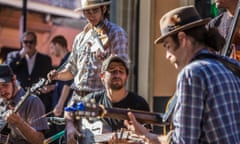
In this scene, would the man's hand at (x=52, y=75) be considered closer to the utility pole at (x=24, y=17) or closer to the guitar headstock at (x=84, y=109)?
the guitar headstock at (x=84, y=109)

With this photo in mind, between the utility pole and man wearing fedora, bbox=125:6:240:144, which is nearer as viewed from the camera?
man wearing fedora, bbox=125:6:240:144

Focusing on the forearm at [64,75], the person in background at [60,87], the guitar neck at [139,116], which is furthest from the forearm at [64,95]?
the guitar neck at [139,116]

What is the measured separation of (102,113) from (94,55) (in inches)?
71.4

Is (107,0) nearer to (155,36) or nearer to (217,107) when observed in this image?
(155,36)

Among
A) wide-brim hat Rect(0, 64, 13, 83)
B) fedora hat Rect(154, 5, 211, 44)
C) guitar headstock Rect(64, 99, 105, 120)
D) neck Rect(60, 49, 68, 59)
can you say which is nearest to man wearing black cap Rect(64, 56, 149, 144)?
wide-brim hat Rect(0, 64, 13, 83)

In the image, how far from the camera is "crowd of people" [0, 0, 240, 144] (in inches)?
128

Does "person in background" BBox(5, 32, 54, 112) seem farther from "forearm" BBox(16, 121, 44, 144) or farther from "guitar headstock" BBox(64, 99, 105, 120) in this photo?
"guitar headstock" BBox(64, 99, 105, 120)

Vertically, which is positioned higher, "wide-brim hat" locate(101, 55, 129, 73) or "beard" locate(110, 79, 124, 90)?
"wide-brim hat" locate(101, 55, 129, 73)

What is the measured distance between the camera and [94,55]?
5828mm

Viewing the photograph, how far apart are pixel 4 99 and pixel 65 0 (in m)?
4.62

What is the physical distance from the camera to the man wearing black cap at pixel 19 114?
573 cm

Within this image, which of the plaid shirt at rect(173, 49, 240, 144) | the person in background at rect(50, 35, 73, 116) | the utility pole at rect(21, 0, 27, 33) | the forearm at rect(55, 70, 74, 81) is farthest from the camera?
the utility pole at rect(21, 0, 27, 33)

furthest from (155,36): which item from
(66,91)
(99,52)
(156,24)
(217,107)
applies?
(217,107)

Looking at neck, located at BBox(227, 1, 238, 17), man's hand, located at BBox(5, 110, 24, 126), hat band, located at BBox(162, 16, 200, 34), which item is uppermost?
neck, located at BBox(227, 1, 238, 17)
